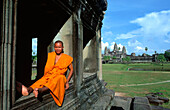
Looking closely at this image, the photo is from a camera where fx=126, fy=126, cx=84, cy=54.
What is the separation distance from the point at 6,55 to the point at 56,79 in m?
1.09

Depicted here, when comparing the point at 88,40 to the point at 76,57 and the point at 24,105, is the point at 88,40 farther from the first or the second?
the point at 24,105

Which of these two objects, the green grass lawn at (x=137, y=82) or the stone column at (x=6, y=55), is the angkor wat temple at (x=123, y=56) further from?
the stone column at (x=6, y=55)

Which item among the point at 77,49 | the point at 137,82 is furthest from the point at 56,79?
the point at 137,82

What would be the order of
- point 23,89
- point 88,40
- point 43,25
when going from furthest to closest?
point 88,40 < point 43,25 < point 23,89

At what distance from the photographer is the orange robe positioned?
2.48 m

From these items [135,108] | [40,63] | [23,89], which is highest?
[40,63]

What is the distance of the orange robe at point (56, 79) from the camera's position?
8.14ft

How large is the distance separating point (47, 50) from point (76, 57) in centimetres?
85

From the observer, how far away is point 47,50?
3.57 m

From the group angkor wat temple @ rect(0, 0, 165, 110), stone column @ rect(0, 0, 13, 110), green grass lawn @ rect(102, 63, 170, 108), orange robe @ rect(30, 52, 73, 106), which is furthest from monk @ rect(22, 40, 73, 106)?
green grass lawn @ rect(102, 63, 170, 108)

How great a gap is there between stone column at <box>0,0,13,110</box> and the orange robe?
75 cm

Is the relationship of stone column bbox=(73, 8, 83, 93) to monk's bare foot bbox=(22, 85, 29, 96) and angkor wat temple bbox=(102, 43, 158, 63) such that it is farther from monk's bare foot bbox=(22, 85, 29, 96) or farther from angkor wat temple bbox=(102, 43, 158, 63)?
angkor wat temple bbox=(102, 43, 158, 63)

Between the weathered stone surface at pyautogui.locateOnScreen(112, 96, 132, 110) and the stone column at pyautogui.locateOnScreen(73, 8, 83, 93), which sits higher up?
the stone column at pyautogui.locateOnScreen(73, 8, 83, 93)

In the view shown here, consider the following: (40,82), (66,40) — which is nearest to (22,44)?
(66,40)
